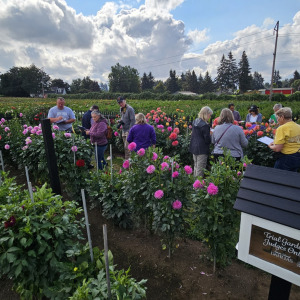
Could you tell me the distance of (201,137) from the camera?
405 centimetres

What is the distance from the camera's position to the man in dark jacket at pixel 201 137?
3.87 meters

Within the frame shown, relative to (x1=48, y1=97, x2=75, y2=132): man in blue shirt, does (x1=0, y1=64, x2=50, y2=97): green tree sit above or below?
above

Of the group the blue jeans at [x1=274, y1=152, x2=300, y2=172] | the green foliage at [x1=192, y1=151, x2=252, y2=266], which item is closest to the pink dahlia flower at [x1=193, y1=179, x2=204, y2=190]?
the green foliage at [x1=192, y1=151, x2=252, y2=266]

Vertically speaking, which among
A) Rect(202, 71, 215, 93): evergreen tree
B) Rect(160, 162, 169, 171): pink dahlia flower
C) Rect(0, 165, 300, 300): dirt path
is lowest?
Rect(0, 165, 300, 300): dirt path

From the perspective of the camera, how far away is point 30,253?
167 centimetres

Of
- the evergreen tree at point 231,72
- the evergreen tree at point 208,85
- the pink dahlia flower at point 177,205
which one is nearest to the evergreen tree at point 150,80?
the evergreen tree at point 208,85

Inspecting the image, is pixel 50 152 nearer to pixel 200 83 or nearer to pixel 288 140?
pixel 288 140

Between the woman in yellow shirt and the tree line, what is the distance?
53.8m

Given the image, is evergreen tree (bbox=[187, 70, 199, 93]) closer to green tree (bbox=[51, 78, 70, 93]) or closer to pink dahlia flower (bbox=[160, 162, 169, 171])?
green tree (bbox=[51, 78, 70, 93])

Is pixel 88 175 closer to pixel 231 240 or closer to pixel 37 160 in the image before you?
pixel 37 160

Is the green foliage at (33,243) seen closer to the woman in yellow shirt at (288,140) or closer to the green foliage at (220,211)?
the green foliage at (220,211)

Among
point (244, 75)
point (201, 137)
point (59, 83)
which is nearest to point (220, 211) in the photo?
point (201, 137)

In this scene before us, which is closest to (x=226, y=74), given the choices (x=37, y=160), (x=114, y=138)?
(x=114, y=138)

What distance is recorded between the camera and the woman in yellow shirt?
3.26 meters
